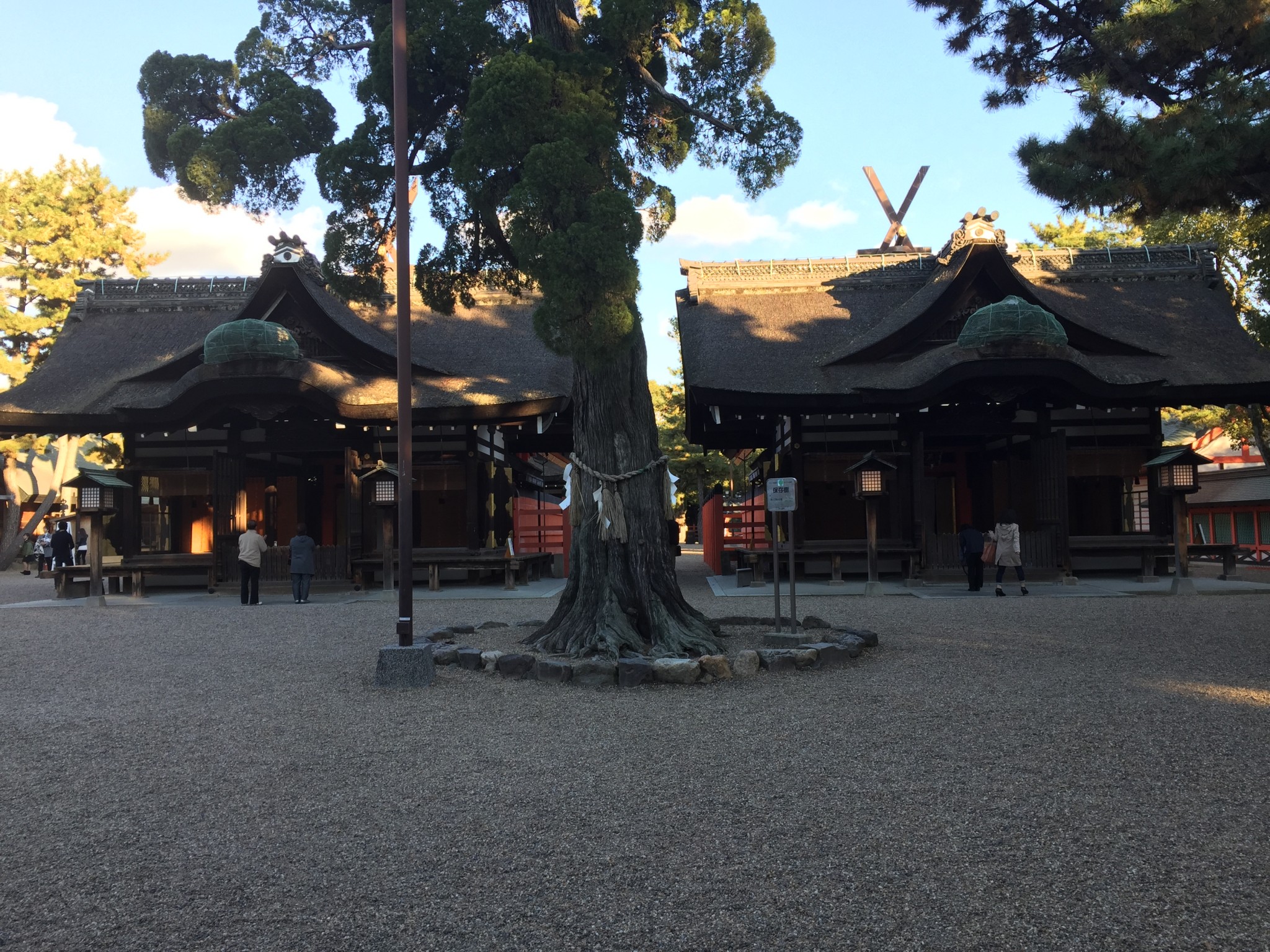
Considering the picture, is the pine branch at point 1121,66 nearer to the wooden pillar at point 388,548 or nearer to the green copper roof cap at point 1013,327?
the green copper roof cap at point 1013,327

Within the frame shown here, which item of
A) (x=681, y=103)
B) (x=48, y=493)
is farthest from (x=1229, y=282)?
(x=48, y=493)

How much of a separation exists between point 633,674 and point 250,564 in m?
10.3

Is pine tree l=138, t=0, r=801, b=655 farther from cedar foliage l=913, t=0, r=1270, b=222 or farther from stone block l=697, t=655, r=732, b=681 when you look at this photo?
cedar foliage l=913, t=0, r=1270, b=222

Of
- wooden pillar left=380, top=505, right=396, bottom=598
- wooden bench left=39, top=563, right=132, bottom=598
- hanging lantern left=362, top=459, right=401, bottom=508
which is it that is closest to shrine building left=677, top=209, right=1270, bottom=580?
hanging lantern left=362, top=459, right=401, bottom=508

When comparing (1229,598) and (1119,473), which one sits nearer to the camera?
(1229,598)

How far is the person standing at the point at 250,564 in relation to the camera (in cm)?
1514

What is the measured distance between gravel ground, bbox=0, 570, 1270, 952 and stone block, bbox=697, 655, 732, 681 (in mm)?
256

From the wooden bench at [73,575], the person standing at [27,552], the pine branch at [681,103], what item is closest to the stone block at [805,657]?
the pine branch at [681,103]

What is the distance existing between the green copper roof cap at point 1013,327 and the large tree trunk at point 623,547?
910cm

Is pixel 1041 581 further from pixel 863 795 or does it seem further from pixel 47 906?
pixel 47 906

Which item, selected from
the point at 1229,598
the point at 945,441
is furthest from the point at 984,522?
the point at 1229,598

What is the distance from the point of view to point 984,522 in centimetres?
1948

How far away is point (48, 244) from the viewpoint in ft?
92.8

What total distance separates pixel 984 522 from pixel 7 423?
20.7 metres
